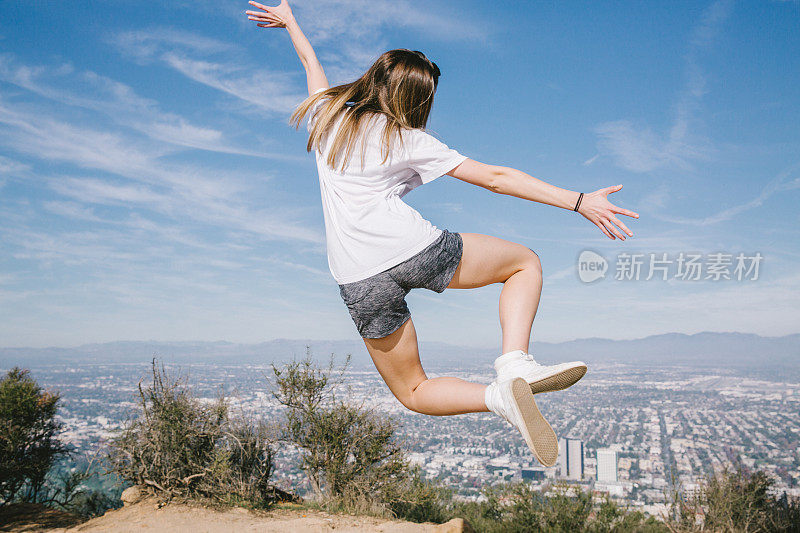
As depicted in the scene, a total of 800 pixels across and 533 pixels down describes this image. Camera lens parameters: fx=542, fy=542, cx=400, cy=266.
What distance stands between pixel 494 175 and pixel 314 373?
1014 centimetres

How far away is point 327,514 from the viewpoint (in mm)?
9453

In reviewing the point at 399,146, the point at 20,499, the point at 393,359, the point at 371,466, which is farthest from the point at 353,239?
the point at 20,499

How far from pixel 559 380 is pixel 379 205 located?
3.26 feet

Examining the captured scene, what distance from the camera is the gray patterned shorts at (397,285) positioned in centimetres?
213

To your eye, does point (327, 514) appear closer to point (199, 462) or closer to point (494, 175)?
point (199, 462)

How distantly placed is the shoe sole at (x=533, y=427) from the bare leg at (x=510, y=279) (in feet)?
0.81

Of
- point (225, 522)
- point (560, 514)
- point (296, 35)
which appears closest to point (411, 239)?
point (296, 35)

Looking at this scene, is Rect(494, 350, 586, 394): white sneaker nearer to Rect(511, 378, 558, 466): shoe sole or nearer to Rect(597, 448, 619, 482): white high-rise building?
Rect(511, 378, 558, 466): shoe sole

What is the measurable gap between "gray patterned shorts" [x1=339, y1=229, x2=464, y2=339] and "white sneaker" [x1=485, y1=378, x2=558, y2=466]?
0.48 metres

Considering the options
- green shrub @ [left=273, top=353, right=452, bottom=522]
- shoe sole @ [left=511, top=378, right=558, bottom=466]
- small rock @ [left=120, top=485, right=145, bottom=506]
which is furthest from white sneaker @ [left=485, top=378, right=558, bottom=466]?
small rock @ [left=120, top=485, right=145, bottom=506]

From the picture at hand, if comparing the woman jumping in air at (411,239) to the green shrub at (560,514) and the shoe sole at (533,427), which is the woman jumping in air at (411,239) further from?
Result: the green shrub at (560,514)

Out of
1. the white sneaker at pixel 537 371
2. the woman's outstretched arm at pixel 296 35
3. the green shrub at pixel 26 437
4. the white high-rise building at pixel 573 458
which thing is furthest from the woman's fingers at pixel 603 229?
the green shrub at pixel 26 437

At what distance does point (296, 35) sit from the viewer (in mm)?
3074

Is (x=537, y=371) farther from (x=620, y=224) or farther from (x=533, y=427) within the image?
(x=620, y=224)
